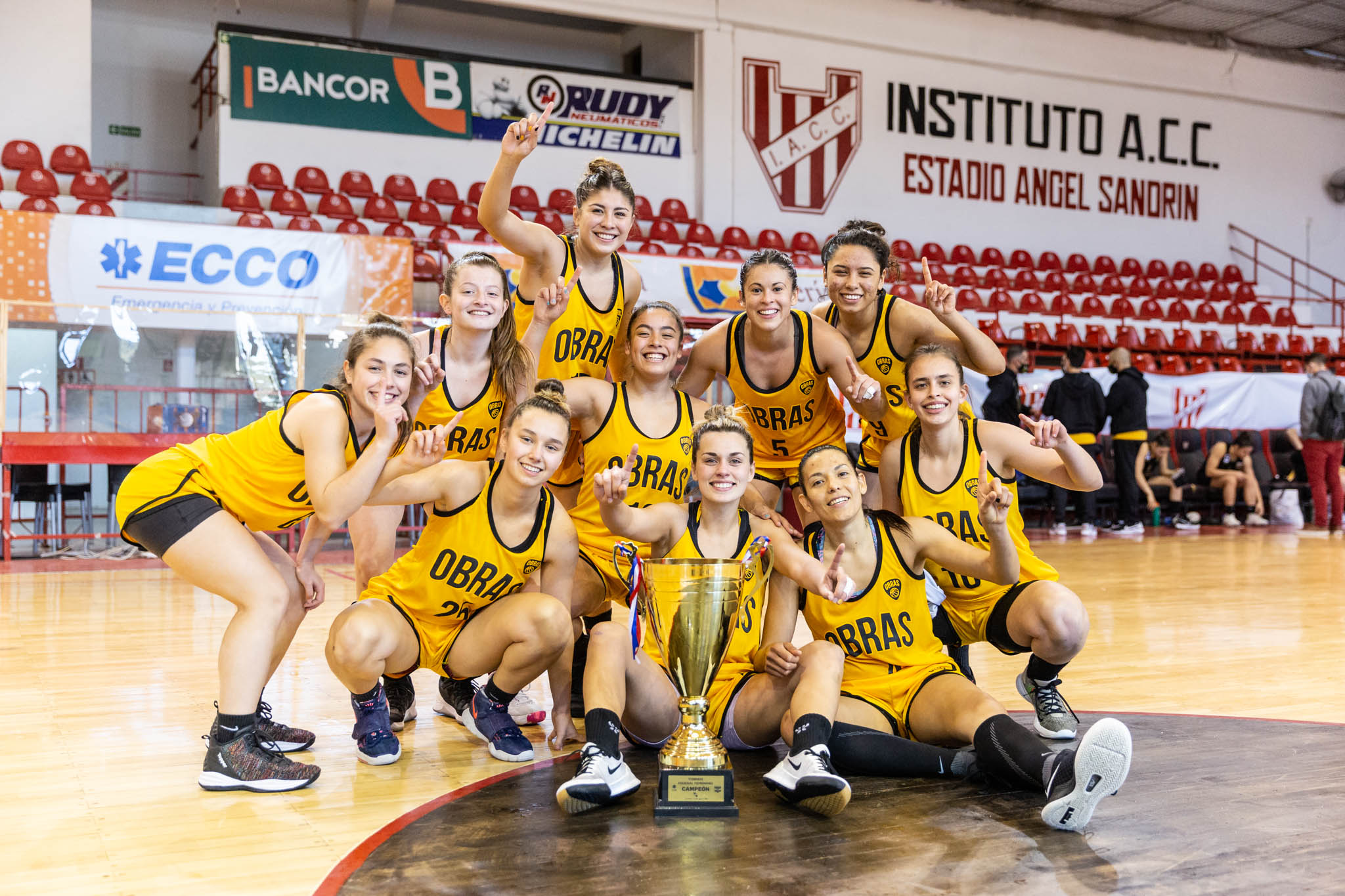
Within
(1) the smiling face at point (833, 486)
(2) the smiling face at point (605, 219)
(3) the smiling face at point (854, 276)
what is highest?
(2) the smiling face at point (605, 219)

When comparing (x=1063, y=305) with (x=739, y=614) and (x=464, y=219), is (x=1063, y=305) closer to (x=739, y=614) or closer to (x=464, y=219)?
(x=464, y=219)

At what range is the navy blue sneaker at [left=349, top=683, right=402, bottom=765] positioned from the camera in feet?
9.39

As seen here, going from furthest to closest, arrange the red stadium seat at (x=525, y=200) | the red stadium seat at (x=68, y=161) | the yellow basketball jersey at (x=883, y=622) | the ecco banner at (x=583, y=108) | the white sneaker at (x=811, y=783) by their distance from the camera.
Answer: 1. the ecco banner at (x=583, y=108)
2. the red stadium seat at (x=525, y=200)
3. the red stadium seat at (x=68, y=161)
4. the yellow basketball jersey at (x=883, y=622)
5. the white sneaker at (x=811, y=783)

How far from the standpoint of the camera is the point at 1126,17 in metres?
15.9

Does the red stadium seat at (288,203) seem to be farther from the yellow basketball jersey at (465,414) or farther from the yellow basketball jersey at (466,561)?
the yellow basketball jersey at (466,561)

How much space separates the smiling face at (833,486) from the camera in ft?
9.18

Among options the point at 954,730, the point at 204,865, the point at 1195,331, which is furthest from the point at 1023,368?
the point at 204,865

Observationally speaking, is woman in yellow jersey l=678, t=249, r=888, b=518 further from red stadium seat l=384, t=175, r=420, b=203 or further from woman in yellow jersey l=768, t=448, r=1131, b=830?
red stadium seat l=384, t=175, r=420, b=203

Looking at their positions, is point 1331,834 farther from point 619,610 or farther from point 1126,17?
point 1126,17

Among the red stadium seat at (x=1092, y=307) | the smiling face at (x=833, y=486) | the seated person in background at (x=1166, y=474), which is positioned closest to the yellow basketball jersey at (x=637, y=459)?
the smiling face at (x=833, y=486)

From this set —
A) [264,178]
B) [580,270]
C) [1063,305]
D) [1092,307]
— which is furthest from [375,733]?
[1092,307]

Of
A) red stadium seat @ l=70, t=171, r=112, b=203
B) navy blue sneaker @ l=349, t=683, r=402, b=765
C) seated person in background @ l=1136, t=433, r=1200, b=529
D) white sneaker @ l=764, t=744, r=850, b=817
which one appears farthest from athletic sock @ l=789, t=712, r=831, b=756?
red stadium seat @ l=70, t=171, r=112, b=203

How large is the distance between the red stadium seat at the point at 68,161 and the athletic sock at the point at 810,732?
1040 centimetres

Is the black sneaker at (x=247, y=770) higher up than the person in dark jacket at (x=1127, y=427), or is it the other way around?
the person in dark jacket at (x=1127, y=427)
